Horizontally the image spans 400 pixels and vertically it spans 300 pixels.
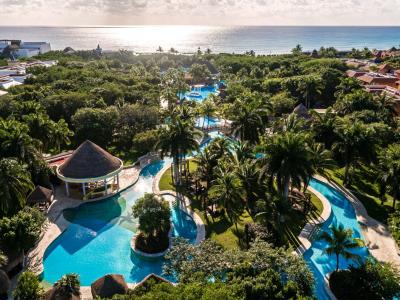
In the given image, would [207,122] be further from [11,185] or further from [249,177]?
[11,185]

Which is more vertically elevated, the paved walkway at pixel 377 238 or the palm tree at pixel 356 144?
the palm tree at pixel 356 144

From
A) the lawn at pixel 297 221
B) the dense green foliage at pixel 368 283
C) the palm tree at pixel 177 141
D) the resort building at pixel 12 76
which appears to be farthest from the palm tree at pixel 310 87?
the resort building at pixel 12 76

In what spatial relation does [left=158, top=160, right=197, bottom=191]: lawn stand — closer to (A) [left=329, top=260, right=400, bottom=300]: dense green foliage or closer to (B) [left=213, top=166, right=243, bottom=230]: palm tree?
(B) [left=213, top=166, right=243, bottom=230]: palm tree

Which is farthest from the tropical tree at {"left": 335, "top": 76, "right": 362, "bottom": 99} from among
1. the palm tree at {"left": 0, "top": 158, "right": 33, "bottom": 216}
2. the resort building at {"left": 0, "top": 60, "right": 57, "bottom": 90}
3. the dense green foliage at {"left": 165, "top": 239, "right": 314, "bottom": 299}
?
the resort building at {"left": 0, "top": 60, "right": 57, "bottom": 90}

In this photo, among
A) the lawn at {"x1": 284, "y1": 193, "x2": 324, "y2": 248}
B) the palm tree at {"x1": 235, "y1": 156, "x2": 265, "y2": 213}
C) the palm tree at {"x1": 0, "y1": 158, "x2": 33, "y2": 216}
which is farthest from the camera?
the palm tree at {"x1": 235, "y1": 156, "x2": 265, "y2": 213}

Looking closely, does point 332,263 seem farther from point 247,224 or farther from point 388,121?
point 388,121

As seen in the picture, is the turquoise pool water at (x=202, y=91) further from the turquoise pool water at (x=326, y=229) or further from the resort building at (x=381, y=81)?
the turquoise pool water at (x=326, y=229)

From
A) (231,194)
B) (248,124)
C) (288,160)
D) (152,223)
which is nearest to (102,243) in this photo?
(152,223)
